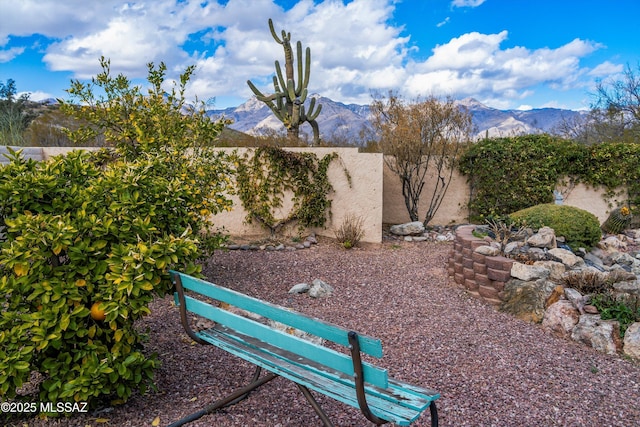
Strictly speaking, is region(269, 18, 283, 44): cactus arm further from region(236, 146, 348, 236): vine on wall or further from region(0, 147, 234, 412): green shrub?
region(0, 147, 234, 412): green shrub

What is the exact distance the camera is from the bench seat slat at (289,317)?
5.91 feet

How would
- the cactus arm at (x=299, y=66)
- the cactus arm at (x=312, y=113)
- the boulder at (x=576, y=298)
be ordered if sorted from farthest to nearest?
1. the cactus arm at (x=312, y=113)
2. the cactus arm at (x=299, y=66)
3. the boulder at (x=576, y=298)

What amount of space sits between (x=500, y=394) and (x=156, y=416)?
89.0 inches

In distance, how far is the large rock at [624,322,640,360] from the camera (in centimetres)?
357

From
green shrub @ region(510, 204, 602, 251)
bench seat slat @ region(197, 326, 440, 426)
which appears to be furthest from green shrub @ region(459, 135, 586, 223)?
bench seat slat @ region(197, 326, 440, 426)

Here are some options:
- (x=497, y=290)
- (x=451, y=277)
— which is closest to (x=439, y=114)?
(x=451, y=277)

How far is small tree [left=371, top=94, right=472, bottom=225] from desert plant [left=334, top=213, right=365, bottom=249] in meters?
2.08

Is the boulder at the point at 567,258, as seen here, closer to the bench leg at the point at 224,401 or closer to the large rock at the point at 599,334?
the large rock at the point at 599,334

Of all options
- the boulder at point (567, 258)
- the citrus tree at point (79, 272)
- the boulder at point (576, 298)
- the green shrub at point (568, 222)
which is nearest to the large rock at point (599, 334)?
the boulder at point (576, 298)

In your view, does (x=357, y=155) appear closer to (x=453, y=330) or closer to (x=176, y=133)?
(x=176, y=133)

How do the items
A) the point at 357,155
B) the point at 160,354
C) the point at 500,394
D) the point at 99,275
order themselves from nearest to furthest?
the point at 99,275
the point at 500,394
the point at 160,354
the point at 357,155

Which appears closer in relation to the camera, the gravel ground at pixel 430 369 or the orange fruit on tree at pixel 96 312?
the orange fruit on tree at pixel 96 312

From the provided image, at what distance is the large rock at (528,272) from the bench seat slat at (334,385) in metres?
3.00

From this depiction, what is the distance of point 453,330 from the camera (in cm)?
407
